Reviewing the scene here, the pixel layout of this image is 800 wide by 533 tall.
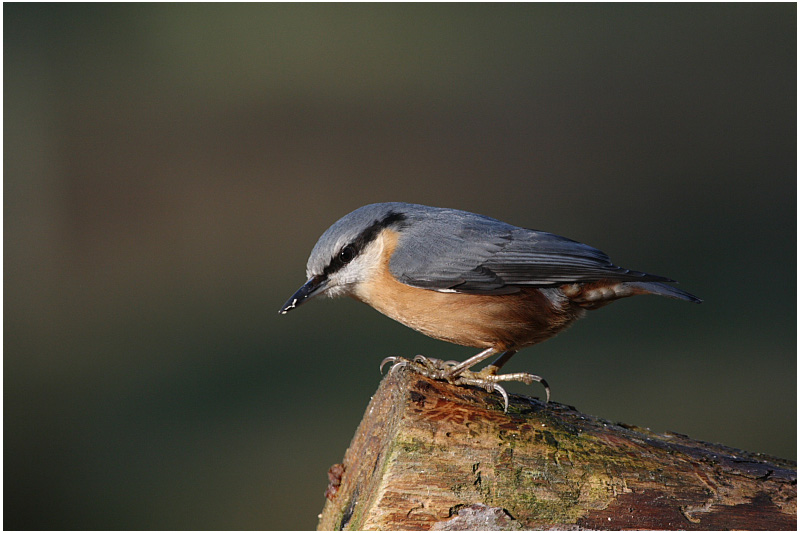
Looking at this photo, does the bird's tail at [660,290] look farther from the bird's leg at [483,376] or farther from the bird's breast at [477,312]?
the bird's leg at [483,376]

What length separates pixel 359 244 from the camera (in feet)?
8.11

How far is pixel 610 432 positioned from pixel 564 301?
583 millimetres

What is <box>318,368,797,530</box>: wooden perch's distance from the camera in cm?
170

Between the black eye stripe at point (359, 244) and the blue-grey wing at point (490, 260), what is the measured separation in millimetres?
77

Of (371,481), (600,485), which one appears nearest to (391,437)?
(371,481)

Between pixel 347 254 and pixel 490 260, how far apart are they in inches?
18.9

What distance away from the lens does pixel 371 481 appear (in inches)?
71.4

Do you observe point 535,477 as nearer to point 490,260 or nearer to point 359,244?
point 490,260

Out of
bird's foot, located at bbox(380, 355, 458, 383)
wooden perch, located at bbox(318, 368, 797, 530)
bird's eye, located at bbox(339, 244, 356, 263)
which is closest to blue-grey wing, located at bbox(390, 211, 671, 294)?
bird's eye, located at bbox(339, 244, 356, 263)

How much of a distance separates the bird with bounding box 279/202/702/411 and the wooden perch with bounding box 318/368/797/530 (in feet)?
1.31

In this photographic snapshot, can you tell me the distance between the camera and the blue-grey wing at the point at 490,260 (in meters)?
2.36

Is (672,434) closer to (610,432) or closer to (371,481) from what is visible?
(610,432)

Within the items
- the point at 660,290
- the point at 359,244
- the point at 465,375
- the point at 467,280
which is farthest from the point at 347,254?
the point at 660,290

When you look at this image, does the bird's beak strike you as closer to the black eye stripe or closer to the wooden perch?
the black eye stripe
